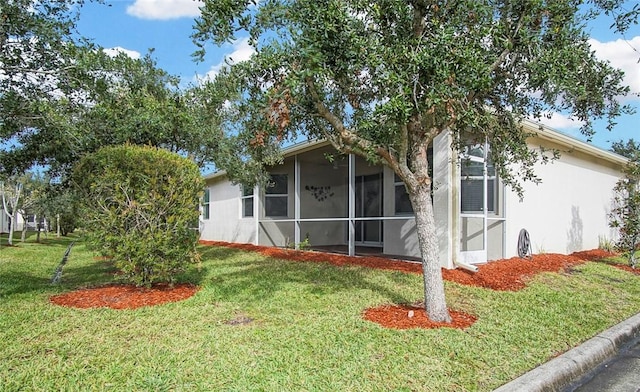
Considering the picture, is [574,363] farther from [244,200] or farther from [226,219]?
[226,219]

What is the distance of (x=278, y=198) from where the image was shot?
1520cm

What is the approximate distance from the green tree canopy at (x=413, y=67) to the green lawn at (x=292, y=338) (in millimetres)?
1046

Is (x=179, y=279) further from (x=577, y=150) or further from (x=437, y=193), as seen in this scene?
(x=577, y=150)

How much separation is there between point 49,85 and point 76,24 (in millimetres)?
978

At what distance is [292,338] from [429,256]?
6.13 feet

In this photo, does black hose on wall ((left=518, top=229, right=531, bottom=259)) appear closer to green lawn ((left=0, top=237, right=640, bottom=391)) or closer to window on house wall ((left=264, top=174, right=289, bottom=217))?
green lawn ((left=0, top=237, right=640, bottom=391))

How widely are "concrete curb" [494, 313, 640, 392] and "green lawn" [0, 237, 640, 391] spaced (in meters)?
0.11

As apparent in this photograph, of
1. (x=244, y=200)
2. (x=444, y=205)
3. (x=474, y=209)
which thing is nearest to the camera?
(x=444, y=205)

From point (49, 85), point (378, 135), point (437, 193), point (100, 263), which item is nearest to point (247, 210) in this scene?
point (100, 263)

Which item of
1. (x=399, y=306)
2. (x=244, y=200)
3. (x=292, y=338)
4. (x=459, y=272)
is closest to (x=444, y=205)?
(x=459, y=272)

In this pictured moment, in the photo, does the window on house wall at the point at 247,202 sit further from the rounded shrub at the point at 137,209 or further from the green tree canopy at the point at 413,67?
the green tree canopy at the point at 413,67

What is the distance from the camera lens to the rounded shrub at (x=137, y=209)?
629cm

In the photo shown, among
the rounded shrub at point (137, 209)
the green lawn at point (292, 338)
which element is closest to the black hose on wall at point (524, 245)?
the green lawn at point (292, 338)

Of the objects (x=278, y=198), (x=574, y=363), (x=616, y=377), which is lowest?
(x=616, y=377)
